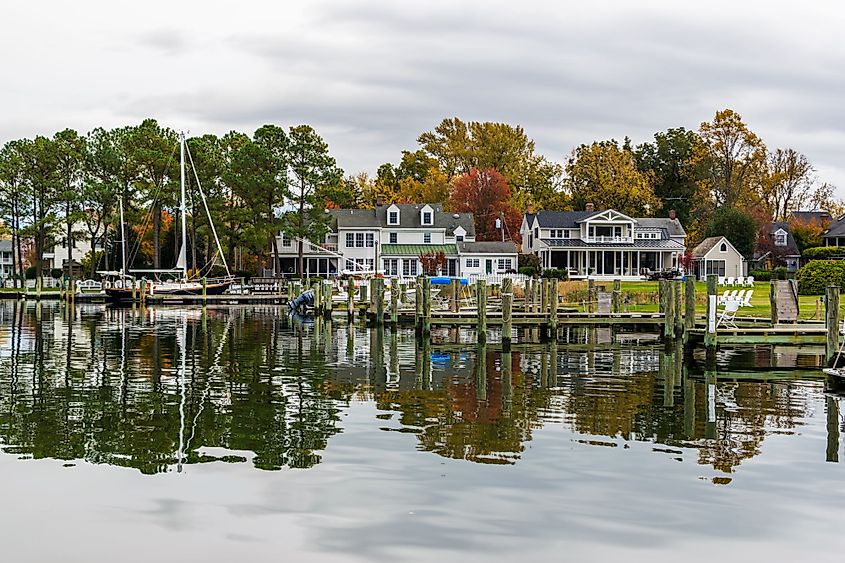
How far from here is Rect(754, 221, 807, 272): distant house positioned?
95875 millimetres

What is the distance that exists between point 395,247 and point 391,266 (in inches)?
81.3

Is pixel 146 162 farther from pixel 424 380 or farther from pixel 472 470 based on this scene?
pixel 472 470

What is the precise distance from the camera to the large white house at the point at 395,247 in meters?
91.1

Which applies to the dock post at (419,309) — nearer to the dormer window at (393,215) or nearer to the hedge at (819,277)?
the hedge at (819,277)

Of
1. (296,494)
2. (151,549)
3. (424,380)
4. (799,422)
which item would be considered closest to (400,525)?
(296,494)

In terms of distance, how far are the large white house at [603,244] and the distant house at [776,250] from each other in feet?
25.2

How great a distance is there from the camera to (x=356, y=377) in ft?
85.6

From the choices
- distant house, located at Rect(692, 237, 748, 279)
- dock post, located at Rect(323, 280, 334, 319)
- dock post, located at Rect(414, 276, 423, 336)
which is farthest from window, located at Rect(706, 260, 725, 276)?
dock post, located at Rect(414, 276, 423, 336)

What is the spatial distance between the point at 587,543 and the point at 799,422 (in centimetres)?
908

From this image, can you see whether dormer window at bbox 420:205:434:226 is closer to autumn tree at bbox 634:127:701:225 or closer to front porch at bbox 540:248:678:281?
front porch at bbox 540:248:678:281

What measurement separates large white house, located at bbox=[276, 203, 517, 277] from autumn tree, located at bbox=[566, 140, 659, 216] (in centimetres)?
1918

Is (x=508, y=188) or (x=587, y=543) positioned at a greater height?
(x=508, y=188)

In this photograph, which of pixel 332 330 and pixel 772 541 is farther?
pixel 332 330

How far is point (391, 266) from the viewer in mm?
92562
